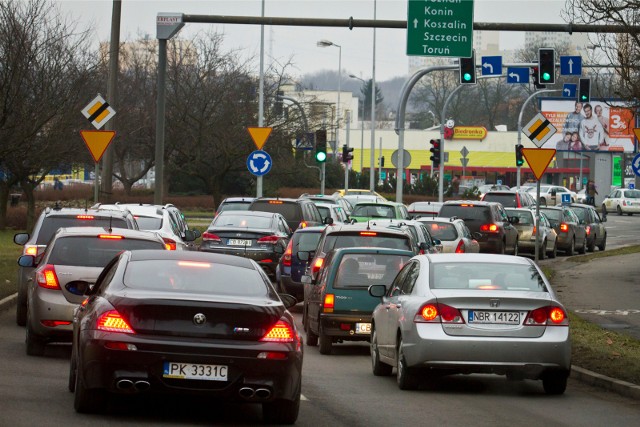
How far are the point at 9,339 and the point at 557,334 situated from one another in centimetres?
725

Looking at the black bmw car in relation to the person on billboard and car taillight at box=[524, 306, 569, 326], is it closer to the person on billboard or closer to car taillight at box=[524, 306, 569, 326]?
car taillight at box=[524, 306, 569, 326]

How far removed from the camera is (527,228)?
42906 mm

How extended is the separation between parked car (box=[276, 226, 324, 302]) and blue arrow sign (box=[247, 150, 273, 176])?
42.7 ft

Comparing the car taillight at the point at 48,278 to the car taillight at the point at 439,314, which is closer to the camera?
the car taillight at the point at 439,314

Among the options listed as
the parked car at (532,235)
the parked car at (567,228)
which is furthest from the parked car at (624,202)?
the parked car at (532,235)

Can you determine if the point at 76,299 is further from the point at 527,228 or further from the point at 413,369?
the point at 527,228

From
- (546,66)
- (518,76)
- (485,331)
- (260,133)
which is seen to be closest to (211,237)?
(260,133)

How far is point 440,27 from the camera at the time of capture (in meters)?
33.2

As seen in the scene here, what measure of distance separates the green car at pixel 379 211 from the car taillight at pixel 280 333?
88.8 ft

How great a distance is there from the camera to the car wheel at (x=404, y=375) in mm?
13828

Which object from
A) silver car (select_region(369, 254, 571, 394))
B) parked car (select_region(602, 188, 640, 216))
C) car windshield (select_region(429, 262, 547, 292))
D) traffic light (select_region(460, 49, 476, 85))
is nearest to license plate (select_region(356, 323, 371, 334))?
car windshield (select_region(429, 262, 547, 292))

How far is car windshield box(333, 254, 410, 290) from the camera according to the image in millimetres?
17797

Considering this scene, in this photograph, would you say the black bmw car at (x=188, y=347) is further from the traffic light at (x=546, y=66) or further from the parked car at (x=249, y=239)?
the traffic light at (x=546, y=66)

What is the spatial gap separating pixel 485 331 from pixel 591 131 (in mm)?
82869
